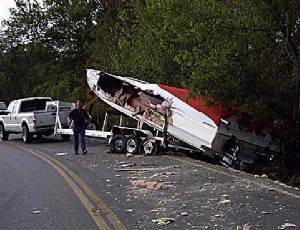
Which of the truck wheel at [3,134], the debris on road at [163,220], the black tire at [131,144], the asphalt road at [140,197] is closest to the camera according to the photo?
the debris on road at [163,220]

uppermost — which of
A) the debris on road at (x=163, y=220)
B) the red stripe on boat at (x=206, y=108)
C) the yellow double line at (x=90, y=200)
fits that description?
the red stripe on boat at (x=206, y=108)

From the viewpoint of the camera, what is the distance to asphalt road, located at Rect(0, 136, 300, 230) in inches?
303

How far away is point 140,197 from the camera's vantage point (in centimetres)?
959

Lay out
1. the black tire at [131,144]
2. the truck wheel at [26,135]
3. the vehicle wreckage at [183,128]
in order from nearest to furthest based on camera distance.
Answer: the vehicle wreckage at [183,128] < the black tire at [131,144] < the truck wheel at [26,135]

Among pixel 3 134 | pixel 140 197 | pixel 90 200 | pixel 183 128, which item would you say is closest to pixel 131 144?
pixel 183 128

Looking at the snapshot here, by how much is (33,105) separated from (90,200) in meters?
16.9

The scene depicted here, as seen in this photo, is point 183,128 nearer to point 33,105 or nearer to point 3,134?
point 33,105

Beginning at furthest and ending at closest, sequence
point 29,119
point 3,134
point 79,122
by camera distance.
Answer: point 3,134 → point 29,119 → point 79,122

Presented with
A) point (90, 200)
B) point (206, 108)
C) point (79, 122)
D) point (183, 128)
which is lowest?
point (90, 200)

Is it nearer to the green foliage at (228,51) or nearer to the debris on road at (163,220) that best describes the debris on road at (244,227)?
the debris on road at (163,220)

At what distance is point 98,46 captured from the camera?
1164 inches

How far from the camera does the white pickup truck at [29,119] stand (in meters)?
23.7

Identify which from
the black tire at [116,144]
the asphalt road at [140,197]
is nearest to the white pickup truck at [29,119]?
the black tire at [116,144]

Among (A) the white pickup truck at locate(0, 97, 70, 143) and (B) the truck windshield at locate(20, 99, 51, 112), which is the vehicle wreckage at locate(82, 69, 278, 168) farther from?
(B) the truck windshield at locate(20, 99, 51, 112)
